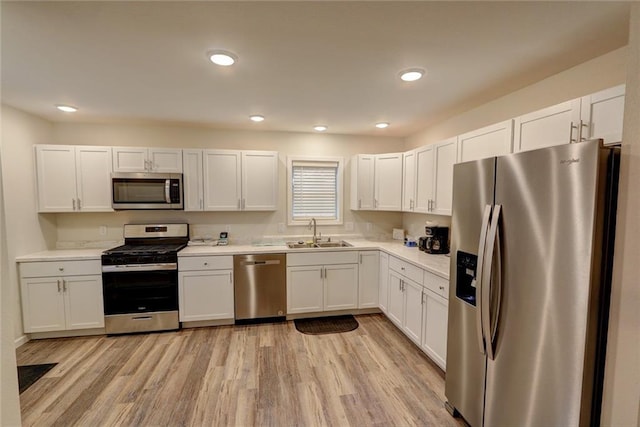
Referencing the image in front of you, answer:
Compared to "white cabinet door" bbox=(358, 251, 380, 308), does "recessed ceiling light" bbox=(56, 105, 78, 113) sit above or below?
above

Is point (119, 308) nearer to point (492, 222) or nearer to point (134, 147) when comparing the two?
point (134, 147)

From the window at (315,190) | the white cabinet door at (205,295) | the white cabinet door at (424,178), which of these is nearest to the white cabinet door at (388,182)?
the white cabinet door at (424,178)

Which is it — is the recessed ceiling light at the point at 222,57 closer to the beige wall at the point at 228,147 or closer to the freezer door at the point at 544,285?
the freezer door at the point at 544,285

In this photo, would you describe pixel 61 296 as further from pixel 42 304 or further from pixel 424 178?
pixel 424 178

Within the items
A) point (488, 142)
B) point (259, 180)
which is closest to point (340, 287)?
point (259, 180)

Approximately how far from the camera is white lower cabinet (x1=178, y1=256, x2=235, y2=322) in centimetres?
323

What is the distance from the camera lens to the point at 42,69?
204cm

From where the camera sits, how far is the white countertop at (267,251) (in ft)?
8.86

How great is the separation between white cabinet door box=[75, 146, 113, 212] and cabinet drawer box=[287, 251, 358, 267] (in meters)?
2.33

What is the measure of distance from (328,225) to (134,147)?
2.72 m

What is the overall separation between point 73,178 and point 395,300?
4.06 m

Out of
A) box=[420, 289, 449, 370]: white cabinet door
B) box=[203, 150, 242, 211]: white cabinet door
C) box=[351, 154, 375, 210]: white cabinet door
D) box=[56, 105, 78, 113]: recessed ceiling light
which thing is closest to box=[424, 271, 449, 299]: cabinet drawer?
box=[420, 289, 449, 370]: white cabinet door

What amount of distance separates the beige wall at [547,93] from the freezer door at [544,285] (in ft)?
3.50

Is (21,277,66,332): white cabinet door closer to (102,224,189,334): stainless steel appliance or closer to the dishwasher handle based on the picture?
(102,224,189,334): stainless steel appliance
